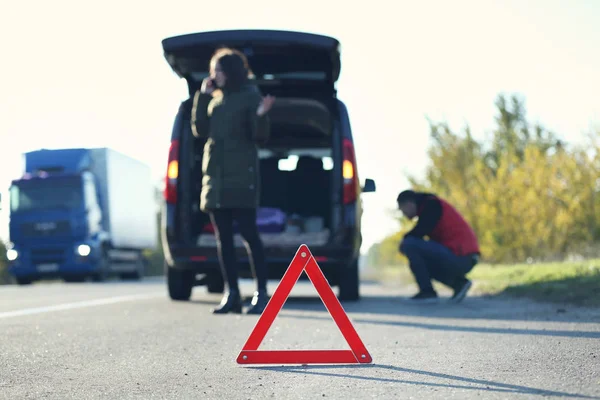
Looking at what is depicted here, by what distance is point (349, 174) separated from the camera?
9.90 metres

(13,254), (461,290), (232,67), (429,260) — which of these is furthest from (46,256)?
(232,67)

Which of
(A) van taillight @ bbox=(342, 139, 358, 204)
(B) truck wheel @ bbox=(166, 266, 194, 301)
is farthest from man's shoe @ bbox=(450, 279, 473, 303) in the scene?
(B) truck wheel @ bbox=(166, 266, 194, 301)

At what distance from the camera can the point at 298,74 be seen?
10422 millimetres

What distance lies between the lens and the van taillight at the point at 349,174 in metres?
9.90

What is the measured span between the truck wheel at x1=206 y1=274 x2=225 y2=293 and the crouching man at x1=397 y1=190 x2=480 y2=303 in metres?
3.39

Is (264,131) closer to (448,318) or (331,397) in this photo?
(448,318)

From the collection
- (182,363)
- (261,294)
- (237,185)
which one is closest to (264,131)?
(237,185)

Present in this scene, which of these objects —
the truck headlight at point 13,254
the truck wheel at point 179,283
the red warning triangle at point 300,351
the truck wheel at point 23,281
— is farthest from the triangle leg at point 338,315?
the truck wheel at point 23,281

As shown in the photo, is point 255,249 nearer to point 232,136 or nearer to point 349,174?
point 232,136

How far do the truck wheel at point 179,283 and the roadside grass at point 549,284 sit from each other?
3490 mm

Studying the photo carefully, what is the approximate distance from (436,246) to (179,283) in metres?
2.94

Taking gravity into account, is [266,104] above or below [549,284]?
above

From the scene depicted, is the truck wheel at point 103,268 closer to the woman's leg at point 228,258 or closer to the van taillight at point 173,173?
the van taillight at point 173,173

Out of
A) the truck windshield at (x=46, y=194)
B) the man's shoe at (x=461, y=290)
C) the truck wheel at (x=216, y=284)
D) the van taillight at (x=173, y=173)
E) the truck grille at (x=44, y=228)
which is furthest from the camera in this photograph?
the truck grille at (x=44, y=228)
